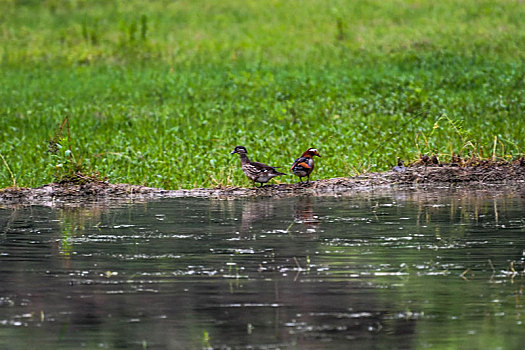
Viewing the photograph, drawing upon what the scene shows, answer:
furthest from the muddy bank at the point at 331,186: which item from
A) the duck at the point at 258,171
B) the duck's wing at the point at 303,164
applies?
the duck's wing at the point at 303,164

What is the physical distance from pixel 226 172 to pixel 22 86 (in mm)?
14833

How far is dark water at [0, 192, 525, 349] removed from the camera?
22.5ft

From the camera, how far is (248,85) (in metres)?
28.0

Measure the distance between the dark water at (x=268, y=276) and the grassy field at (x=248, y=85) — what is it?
334 cm

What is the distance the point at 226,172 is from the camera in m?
16.4

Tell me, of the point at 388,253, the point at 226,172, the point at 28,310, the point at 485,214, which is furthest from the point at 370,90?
the point at 28,310

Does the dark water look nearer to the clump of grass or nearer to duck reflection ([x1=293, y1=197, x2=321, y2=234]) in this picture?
duck reflection ([x1=293, y1=197, x2=321, y2=234])

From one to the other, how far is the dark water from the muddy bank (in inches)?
51.4

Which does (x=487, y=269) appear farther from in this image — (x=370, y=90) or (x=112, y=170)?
(x=370, y=90)

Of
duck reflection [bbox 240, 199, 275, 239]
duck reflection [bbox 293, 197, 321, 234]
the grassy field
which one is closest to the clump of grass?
the grassy field

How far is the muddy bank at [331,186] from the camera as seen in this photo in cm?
1469

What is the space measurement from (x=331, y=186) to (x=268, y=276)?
643cm

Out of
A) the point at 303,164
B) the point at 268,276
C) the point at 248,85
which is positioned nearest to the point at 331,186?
the point at 303,164

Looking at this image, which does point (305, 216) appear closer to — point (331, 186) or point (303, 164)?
point (303, 164)
